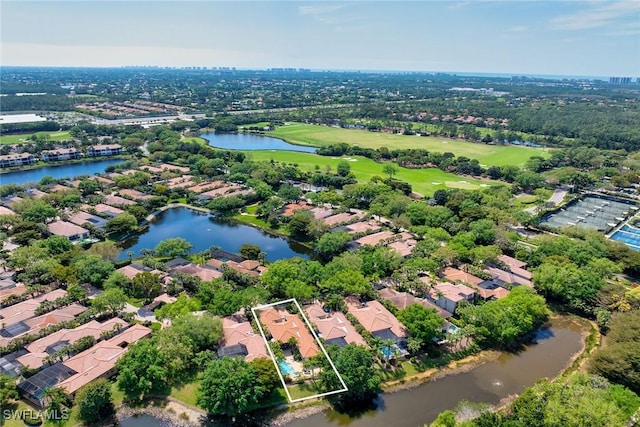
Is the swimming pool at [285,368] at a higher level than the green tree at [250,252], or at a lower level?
lower

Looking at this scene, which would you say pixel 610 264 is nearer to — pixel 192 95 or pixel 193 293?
pixel 193 293

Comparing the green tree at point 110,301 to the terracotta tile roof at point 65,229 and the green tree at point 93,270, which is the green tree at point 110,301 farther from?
the terracotta tile roof at point 65,229

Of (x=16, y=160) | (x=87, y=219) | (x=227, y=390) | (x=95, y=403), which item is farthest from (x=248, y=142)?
(x=227, y=390)

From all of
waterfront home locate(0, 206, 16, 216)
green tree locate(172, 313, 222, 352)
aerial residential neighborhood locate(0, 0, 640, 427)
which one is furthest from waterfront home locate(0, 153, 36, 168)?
green tree locate(172, 313, 222, 352)

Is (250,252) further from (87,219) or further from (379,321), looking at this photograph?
(87,219)

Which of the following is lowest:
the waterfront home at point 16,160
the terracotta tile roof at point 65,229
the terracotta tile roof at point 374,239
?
the terracotta tile roof at point 374,239

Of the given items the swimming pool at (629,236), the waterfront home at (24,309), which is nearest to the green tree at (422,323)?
the waterfront home at (24,309)

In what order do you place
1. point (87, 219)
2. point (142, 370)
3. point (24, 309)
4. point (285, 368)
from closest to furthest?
point (142, 370)
point (285, 368)
point (24, 309)
point (87, 219)
